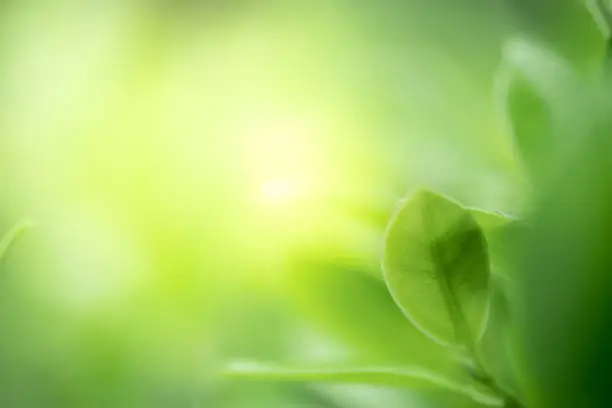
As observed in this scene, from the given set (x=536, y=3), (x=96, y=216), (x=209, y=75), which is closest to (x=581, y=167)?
(x=536, y=3)

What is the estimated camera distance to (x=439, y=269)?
0.63m

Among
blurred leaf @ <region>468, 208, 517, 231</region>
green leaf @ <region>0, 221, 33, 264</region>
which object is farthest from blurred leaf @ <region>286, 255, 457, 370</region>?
green leaf @ <region>0, 221, 33, 264</region>

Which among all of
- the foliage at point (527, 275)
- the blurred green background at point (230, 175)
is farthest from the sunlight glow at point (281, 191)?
the foliage at point (527, 275)

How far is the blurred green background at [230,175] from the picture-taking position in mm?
680

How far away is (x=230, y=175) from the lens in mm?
708

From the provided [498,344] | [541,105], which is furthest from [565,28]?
[498,344]

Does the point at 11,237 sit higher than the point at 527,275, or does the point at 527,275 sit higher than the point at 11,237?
the point at 11,237

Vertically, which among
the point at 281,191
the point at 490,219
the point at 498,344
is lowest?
the point at 498,344

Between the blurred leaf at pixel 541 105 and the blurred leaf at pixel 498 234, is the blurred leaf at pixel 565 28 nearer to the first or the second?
the blurred leaf at pixel 541 105

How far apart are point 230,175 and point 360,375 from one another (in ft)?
0.81

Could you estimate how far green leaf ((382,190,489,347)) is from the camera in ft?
2.09

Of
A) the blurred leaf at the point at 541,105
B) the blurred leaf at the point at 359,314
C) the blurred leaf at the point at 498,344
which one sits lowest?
the blurred leaf at the point at 498,344

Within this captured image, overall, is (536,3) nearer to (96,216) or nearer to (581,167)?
(581,167)

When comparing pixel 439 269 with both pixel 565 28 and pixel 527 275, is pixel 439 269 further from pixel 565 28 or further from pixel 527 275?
pixel 565 28
